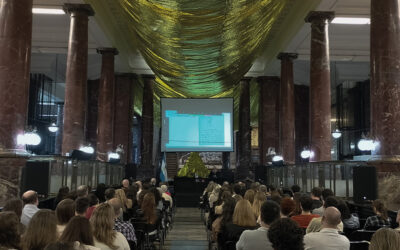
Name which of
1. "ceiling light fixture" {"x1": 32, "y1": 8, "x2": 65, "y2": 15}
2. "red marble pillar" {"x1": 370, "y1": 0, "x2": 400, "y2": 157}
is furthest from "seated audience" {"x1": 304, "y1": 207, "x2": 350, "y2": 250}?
"ceiling light fixture" {"x1": 32, "y1": 8, "x2": 65, "y2": 15}

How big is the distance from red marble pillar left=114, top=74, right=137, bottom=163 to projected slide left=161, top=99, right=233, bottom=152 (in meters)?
2.70

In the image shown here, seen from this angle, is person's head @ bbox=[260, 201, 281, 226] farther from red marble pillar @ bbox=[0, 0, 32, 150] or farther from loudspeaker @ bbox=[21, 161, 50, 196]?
red marble pillar @ bbox=[0, 0, 32, 150]

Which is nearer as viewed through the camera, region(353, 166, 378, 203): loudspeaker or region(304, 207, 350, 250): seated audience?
region(304, 207, 350, 250): seated audience

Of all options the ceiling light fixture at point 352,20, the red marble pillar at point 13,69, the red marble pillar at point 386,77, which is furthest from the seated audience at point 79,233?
the ceiling light fixture at point 352,20

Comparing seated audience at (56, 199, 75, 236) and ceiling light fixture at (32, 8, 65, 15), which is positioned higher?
ceiling light fixture at (32, 8, 65, 15)

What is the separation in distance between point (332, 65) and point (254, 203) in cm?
1784

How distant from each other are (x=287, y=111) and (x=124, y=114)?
8848 mm

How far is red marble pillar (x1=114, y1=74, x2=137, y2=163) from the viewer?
23.0 metres

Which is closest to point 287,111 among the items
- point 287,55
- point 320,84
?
point 287,55

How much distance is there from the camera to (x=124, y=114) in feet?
76.8

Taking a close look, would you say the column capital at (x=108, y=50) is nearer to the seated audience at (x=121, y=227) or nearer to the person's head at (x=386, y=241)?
the seated audience at (x=121, y=227)

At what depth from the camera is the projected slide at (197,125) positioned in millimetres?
21047

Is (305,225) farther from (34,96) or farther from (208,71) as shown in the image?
(34,96)

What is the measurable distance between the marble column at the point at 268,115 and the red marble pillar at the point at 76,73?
12.0 m
